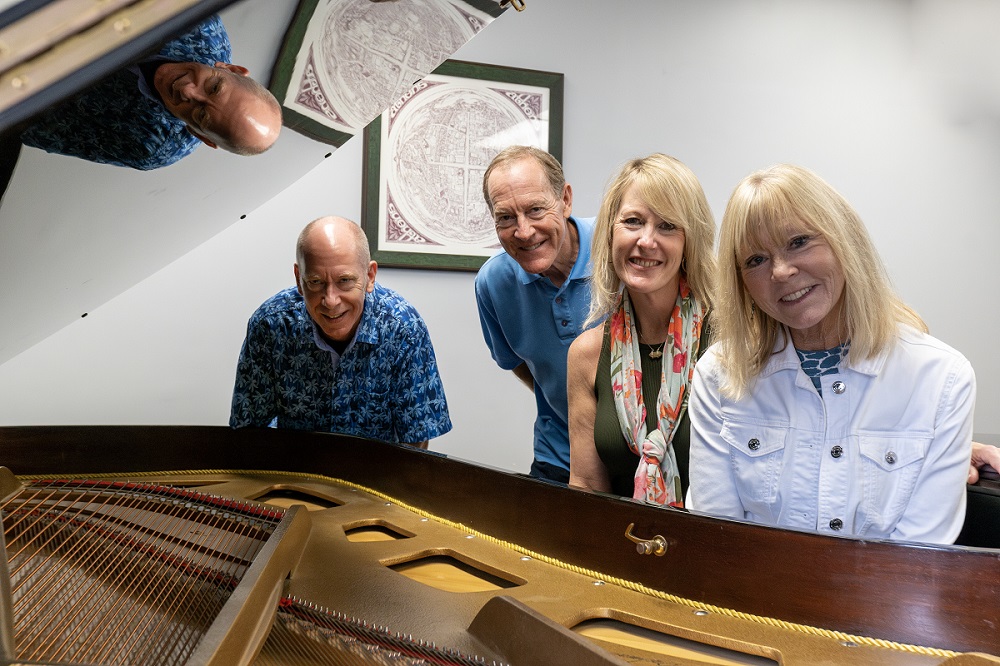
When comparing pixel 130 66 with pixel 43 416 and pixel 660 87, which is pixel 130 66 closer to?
pixel 43 416

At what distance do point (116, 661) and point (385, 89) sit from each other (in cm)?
86

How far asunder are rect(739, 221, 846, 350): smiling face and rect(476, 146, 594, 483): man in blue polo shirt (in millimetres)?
908

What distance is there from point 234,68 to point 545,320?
1.80 metres

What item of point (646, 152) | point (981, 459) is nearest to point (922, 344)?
point (981, 459)

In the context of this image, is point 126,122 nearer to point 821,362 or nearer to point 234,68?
point 234,68

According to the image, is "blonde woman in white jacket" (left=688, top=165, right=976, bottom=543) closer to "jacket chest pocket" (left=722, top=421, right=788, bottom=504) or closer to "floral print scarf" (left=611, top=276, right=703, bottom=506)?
"jacket chest pocket" (left=722, top=421, right=788, bottom=504)

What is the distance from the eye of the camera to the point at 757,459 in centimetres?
148

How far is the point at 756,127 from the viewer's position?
157 inches

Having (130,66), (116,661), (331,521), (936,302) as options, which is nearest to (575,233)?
(331,521)

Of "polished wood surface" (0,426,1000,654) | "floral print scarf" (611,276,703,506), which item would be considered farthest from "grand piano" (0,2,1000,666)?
"floral print scarf" (611,276,703,506)

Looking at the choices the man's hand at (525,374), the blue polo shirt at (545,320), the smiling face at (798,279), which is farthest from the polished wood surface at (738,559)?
the man's hand at (525,374)

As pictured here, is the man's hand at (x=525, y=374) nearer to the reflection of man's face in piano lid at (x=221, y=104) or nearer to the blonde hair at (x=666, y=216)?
the blonde hair at (x=666, y=216)

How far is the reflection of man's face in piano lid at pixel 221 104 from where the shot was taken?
0.77 meters

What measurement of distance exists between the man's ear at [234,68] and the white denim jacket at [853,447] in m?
1.04
